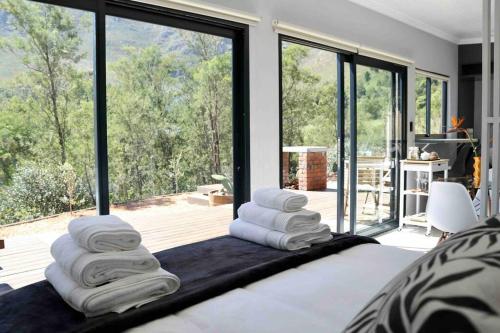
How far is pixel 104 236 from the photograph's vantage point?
1.46 m

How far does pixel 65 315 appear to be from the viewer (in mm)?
1271

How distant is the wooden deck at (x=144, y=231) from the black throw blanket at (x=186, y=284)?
893 mm

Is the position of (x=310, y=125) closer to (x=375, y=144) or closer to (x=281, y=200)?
(x=375, y=144)

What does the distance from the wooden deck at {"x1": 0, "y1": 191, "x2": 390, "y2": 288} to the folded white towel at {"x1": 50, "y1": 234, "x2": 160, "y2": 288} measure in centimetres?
89

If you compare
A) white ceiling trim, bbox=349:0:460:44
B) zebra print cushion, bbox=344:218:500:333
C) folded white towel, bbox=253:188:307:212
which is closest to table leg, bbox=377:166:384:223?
white ceiling trim, bbox=349:0:460:44

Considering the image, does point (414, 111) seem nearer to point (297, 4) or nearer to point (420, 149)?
point (420, 149)

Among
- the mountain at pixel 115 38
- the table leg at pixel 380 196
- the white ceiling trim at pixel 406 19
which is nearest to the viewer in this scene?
the mountain at pixel 115 38

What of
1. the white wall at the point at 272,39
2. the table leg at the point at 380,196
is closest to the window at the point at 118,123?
the white wall at the point at 272,39

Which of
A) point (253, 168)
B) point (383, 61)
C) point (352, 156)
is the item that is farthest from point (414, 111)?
point (253, 168)

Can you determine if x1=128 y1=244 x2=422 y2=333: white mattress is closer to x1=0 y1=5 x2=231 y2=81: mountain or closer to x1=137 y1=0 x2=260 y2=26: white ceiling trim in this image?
x1=0 y1=5 x2=231 y2=81: mountain

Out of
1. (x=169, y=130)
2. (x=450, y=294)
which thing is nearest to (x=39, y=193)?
(x=169, y=130)

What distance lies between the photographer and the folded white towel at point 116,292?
1.27 m

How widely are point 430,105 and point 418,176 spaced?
1.33 metres

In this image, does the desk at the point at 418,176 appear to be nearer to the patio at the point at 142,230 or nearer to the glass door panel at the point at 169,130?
the patio at the point at 142,230
